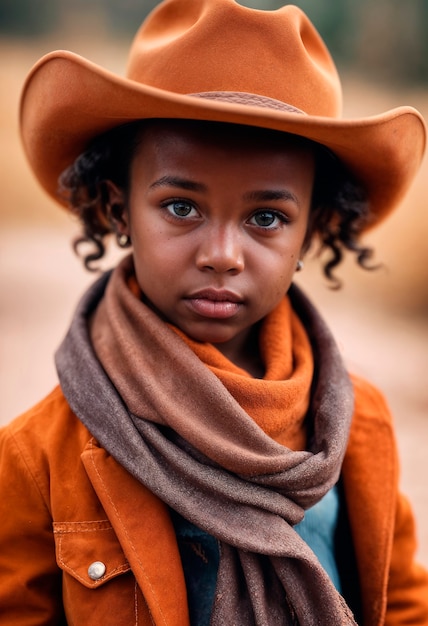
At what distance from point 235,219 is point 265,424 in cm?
39

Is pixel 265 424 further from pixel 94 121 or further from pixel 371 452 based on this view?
pixel 94 121

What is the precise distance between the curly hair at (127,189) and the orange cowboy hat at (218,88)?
60mm

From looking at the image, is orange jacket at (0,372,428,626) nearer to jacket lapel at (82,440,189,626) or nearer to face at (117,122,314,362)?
jacket lapel at (82,440,189,626)

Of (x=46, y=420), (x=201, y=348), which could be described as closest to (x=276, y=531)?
(x=201, y=348)

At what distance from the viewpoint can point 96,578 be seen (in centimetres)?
122

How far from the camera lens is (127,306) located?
54.4 inches

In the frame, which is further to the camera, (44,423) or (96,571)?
(44,423)

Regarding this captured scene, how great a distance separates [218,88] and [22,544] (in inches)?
36.2

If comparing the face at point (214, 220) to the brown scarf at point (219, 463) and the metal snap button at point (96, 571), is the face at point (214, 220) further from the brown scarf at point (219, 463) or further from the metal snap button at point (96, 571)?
the metal snap button at point (96, 571)

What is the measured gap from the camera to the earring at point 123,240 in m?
1.57

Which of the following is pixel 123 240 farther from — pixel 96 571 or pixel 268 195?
pixel 96 571

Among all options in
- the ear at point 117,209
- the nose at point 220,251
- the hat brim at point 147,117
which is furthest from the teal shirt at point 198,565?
the hat brim at point 147,117

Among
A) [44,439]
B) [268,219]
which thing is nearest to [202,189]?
[268,219]

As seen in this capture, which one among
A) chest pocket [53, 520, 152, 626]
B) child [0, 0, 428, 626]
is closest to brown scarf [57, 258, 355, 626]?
child [0, 0, 428, 626]
